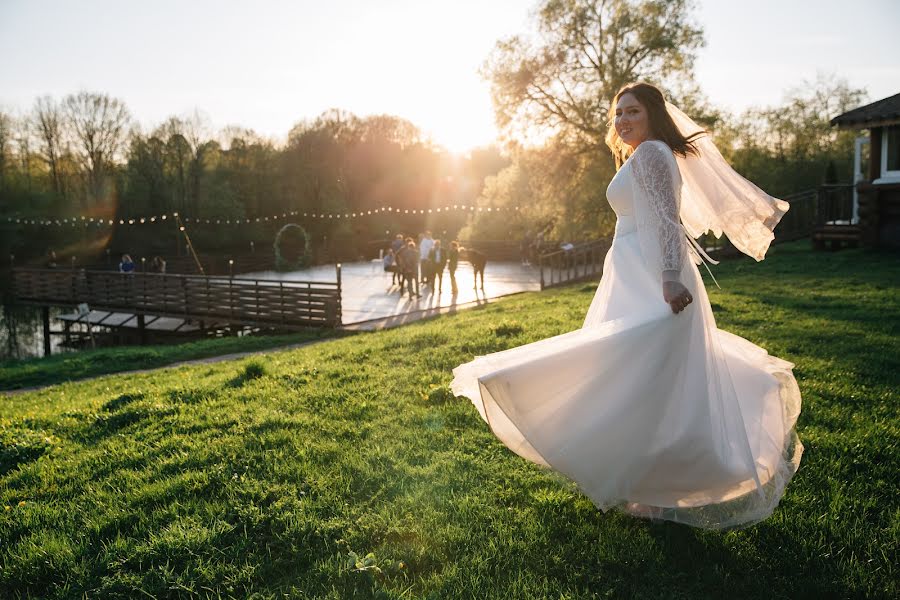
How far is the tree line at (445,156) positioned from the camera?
2577 cm

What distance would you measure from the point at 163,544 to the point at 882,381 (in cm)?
602

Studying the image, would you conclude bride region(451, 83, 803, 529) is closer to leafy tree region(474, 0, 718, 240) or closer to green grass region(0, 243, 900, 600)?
green grass region(0, 243, 900, 600)

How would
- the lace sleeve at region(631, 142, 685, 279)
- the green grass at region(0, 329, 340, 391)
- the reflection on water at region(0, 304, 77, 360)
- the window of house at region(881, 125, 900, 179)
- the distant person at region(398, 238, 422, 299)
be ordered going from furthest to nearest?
the reflection on water at region(0, 304, 77, 360) → the distant person at region(398, 238, 422, 299) → the window of house at region(881, 125, 900, 179) → the green grass at region(0, 329, 340, 391) → the lace sleeve at region(631, 142, 685, 279)

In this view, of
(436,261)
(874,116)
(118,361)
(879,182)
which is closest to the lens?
(118,361)

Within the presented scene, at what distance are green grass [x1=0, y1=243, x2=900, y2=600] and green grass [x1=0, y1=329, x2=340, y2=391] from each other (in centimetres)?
607

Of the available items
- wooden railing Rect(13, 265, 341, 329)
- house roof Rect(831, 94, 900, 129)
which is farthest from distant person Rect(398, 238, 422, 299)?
house roof Rect(831, 94, 900, 129)

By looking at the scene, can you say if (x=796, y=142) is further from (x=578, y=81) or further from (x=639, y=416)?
(x=639, y=416)

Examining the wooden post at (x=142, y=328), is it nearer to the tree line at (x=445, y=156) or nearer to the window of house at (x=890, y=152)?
the tree line at (x=445, y=156)

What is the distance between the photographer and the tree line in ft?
84.5

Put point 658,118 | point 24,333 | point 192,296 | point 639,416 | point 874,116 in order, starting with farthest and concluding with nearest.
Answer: point 24,333
point 192,296
point 874,116
point 658,118
point 639,416

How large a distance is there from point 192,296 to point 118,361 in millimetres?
9121

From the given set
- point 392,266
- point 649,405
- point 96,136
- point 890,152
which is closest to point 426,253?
point 392,266

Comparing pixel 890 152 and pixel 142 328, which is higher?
pixel 890 152

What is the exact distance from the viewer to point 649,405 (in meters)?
2.79
